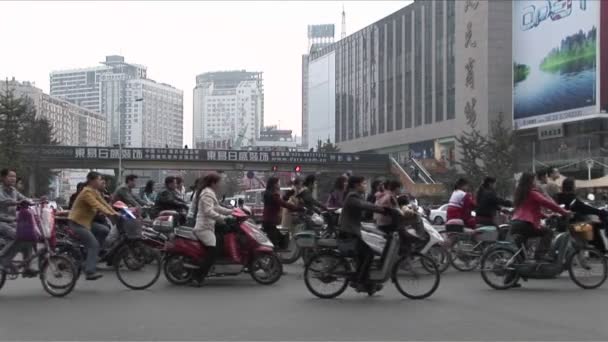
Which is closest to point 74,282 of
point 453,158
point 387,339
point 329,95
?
point 387,339

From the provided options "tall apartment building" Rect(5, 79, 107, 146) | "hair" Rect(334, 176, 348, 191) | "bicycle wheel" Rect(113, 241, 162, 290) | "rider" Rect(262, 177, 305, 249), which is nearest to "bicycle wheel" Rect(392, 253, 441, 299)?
"bicycle wheel" Rect(113, 241, 162, 290)

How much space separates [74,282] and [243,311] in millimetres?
2792

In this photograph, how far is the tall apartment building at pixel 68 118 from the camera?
91.2 meters

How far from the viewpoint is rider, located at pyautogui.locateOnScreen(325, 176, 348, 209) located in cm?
1415

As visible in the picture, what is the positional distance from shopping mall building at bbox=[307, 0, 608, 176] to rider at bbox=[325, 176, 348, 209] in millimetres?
45088

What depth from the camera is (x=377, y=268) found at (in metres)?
9.73

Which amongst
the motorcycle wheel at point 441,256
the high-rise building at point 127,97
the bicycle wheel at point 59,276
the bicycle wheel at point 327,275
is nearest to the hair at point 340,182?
the motorcycle wheel at point 441,256

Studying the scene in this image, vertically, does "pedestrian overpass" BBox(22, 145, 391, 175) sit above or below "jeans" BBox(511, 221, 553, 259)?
above

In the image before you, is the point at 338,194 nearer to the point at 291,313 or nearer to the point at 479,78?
the point at 291,313

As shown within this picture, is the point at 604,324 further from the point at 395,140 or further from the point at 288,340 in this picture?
the point at 395,140

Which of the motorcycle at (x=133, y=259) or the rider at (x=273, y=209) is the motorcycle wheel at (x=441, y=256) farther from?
the motorcycle at (x=133, y=259)

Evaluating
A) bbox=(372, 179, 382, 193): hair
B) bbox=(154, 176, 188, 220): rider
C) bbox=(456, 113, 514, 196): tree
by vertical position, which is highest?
bbox=(456, 113, 514, 196): tree

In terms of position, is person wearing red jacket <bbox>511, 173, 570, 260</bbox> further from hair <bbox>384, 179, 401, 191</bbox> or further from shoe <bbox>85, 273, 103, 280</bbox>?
shoe <bbox>85, 273, 103, 280</bbox>

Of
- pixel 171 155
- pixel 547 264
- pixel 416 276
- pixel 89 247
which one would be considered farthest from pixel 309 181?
pixel 171 155
